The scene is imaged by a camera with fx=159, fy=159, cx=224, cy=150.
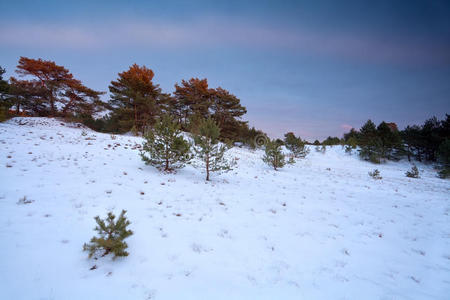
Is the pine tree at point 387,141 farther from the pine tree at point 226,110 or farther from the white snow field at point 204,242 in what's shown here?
the white snow field at point 204,242

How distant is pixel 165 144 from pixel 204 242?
17.6 feet

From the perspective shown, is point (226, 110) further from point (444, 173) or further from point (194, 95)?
point (444, 173)

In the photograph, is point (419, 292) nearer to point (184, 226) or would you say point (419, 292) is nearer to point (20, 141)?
point (184, 226)

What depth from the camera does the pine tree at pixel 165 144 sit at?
24.2ft

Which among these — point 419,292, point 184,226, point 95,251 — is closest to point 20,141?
point 95,251

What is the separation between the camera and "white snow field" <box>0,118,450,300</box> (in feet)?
7.57

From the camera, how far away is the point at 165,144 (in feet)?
24.9

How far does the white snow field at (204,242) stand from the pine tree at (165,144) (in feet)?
4.49

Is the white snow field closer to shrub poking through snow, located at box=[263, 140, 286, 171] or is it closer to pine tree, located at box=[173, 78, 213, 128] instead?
shrub poking through snow, located at box=[263, 140, 286, 171]

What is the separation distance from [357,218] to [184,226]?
18.1 feet

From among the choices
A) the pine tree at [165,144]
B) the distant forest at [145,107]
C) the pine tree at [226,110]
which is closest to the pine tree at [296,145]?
the distant forest at [145,107]

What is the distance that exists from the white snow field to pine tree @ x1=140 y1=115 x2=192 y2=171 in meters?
1.37

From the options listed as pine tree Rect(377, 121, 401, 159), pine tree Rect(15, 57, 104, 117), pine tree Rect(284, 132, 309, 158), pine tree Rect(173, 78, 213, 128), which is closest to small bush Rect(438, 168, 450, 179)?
pine tree Rect(377, 121, 401, 159)

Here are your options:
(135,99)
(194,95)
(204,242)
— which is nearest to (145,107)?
(135,99)
